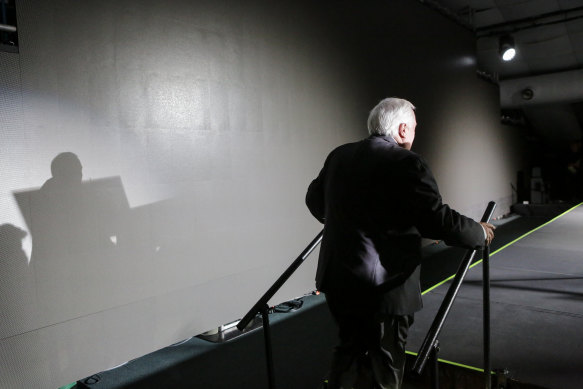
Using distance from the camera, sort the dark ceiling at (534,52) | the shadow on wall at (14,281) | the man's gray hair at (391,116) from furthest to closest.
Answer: the dark ceiling at (534,52) → the shadow on wall at (14,281) → the man's gray hair at (391,116)

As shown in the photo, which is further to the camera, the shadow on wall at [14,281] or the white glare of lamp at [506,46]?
the white glare of lamp at [506,46]

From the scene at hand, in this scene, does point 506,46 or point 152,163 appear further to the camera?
point 506,46

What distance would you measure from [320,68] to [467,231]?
299cm

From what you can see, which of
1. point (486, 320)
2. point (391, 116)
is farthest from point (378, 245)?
point (486, 320)

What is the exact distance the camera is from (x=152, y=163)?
2.78 meters

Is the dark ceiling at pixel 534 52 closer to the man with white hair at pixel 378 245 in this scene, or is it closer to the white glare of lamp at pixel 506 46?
the white glare of lamp at pixel 506 46

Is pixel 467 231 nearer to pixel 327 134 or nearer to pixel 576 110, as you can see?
pixel 327 134

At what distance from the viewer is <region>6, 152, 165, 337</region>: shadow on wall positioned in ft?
7.27

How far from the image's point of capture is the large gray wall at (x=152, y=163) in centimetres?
225

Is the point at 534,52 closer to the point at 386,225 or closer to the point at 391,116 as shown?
the point at 391,116

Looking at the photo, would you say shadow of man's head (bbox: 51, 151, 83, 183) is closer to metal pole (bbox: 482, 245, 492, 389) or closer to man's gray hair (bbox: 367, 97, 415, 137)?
man's gray hair (bbox: 367, 97, 415, 137)

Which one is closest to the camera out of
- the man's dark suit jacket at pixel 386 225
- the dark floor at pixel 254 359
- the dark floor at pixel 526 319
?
the man's dark suit jacket at pixel 386 225

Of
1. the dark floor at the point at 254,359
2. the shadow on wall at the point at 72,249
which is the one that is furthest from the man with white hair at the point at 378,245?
the shadow on wall at the point at 72,249

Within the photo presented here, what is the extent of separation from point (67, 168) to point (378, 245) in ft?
6.00
